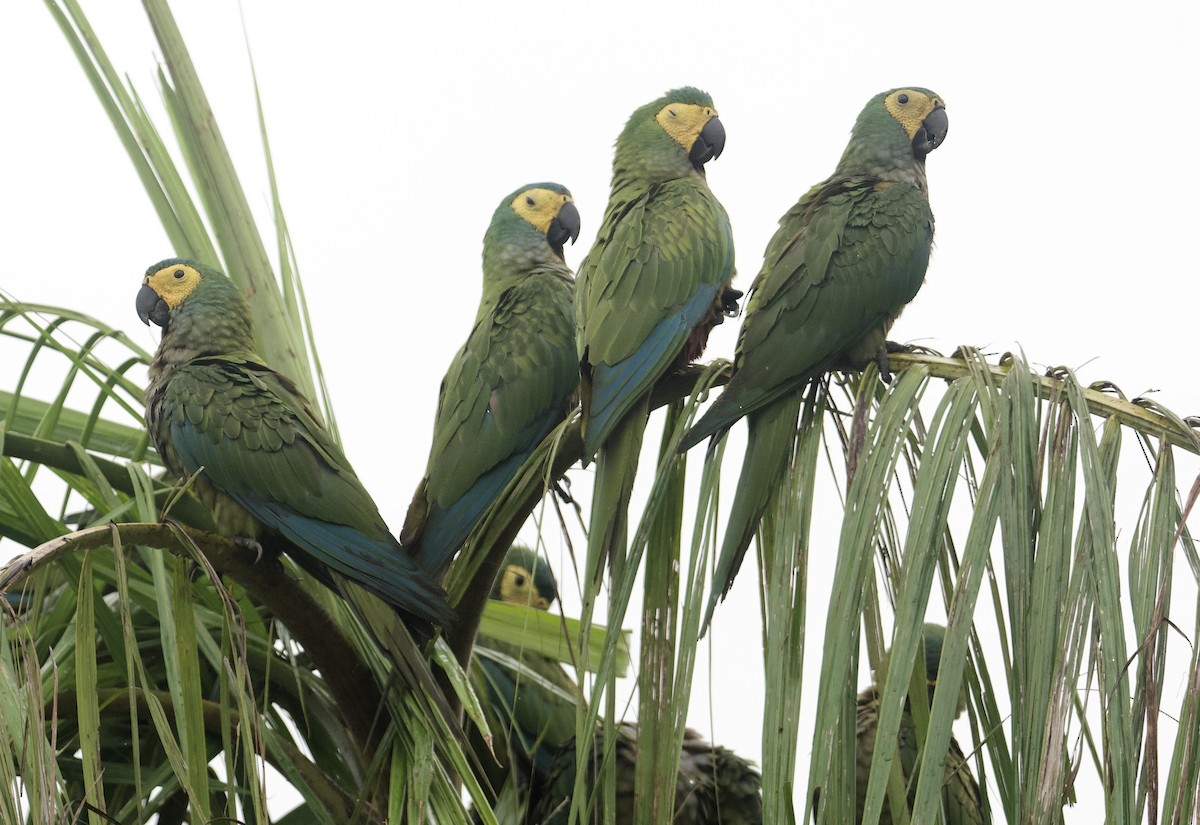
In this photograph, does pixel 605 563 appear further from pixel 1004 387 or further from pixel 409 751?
pixel 1004 387

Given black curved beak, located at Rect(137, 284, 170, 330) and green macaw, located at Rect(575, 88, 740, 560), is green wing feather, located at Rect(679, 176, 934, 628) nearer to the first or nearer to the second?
green macaw, located at Rect(575, 88, 740, 560)

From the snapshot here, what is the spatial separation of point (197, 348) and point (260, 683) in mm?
495

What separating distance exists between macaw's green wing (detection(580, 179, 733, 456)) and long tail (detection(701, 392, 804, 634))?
17cm

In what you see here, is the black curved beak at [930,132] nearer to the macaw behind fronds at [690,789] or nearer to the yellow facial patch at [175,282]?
the macaw behind fronds at [690,789]

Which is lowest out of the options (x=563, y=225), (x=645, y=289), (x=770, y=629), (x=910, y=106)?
(x=770, y=629)

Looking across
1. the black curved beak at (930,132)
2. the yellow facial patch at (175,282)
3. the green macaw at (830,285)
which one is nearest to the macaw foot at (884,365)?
the green macaw at (830,285)

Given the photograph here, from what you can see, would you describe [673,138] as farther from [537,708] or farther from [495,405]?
[537,708]

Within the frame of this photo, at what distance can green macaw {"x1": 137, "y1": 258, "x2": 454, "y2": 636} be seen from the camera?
1456mm

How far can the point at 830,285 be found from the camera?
60.1 inches

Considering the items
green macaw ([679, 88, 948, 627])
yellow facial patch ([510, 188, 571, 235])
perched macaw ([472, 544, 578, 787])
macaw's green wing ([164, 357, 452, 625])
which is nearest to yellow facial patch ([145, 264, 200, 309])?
macaw's green wing ([164, 357, 452, 625])

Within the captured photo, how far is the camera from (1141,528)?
0.94m

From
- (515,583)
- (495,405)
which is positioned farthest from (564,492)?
(515,583)

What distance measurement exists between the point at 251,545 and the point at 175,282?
504 millimetres

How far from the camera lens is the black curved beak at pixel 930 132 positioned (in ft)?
6.07
